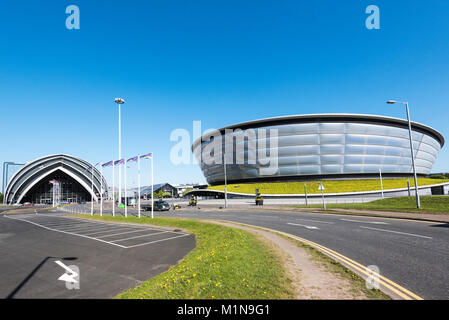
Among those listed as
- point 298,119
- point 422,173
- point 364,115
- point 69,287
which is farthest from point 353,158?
point 69,287

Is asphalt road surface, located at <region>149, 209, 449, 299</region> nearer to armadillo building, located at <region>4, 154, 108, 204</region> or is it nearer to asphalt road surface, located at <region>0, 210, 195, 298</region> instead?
asphalt road surface, located at <region>0, 210, 195, 298</region>

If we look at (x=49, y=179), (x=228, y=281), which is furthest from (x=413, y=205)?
(x=49, y=179)

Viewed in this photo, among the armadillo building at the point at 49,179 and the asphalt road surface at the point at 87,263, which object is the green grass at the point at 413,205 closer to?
the asphalt road surface at the point at 87,263

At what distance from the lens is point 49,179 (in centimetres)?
10812

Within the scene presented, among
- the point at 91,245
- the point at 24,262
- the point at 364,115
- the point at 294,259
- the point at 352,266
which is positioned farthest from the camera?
the point at 364,115

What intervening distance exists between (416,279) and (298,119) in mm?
65510

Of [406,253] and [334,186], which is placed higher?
[334,186]

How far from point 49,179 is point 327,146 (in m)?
124

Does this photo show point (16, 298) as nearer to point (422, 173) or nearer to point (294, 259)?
point (294, 259)

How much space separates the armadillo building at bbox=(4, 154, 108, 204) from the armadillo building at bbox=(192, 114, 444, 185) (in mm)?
71525

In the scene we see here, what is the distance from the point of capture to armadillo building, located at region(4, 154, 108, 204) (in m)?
99.1

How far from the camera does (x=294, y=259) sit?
290 inches

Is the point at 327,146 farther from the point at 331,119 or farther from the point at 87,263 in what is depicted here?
the point at 87,263

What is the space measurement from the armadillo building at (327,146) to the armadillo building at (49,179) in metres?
71.5
